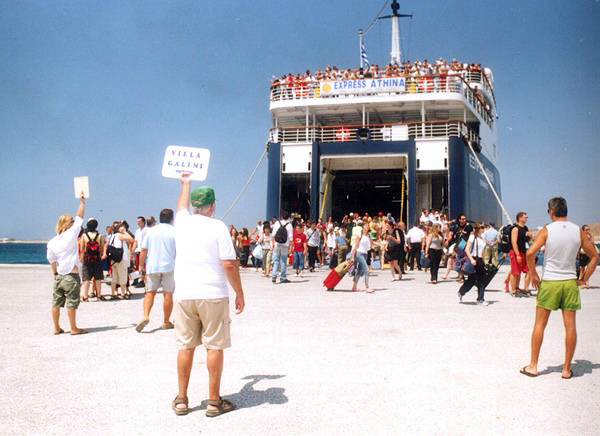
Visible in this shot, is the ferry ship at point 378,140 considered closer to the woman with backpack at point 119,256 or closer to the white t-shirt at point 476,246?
the white t-shirt at point 476,246

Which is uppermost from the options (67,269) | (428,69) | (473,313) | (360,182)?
(428,69)

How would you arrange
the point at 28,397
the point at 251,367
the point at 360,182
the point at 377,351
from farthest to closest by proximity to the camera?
the point at 360,182 < the point at 377,351 < the point at 251,367 < the point at 28,397

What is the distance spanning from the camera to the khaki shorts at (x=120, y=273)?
10000mm

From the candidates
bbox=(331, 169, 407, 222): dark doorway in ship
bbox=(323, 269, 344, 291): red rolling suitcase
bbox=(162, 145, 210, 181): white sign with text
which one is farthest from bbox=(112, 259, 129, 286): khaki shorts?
bbox=(331, 169, 407, 222): dark doorway in ship

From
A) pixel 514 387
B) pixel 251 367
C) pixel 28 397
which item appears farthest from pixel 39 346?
pixel 514 387

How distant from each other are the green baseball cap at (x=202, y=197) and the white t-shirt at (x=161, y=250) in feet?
10.0

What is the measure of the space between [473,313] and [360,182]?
18870 millimetres

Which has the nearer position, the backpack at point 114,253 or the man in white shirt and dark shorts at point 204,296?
the man in white shirt and dark shorts at point 204,296

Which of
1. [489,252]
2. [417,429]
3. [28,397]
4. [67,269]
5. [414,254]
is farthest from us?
[414,254]

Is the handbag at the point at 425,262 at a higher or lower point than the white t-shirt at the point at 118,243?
lower

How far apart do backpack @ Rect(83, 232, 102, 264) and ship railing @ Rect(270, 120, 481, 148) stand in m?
12.1

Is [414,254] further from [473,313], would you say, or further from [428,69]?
[428,69]

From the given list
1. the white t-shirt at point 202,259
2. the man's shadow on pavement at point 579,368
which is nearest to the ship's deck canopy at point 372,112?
the man's shadow on pavement at point 579,368

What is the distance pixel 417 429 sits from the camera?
3.27 m
